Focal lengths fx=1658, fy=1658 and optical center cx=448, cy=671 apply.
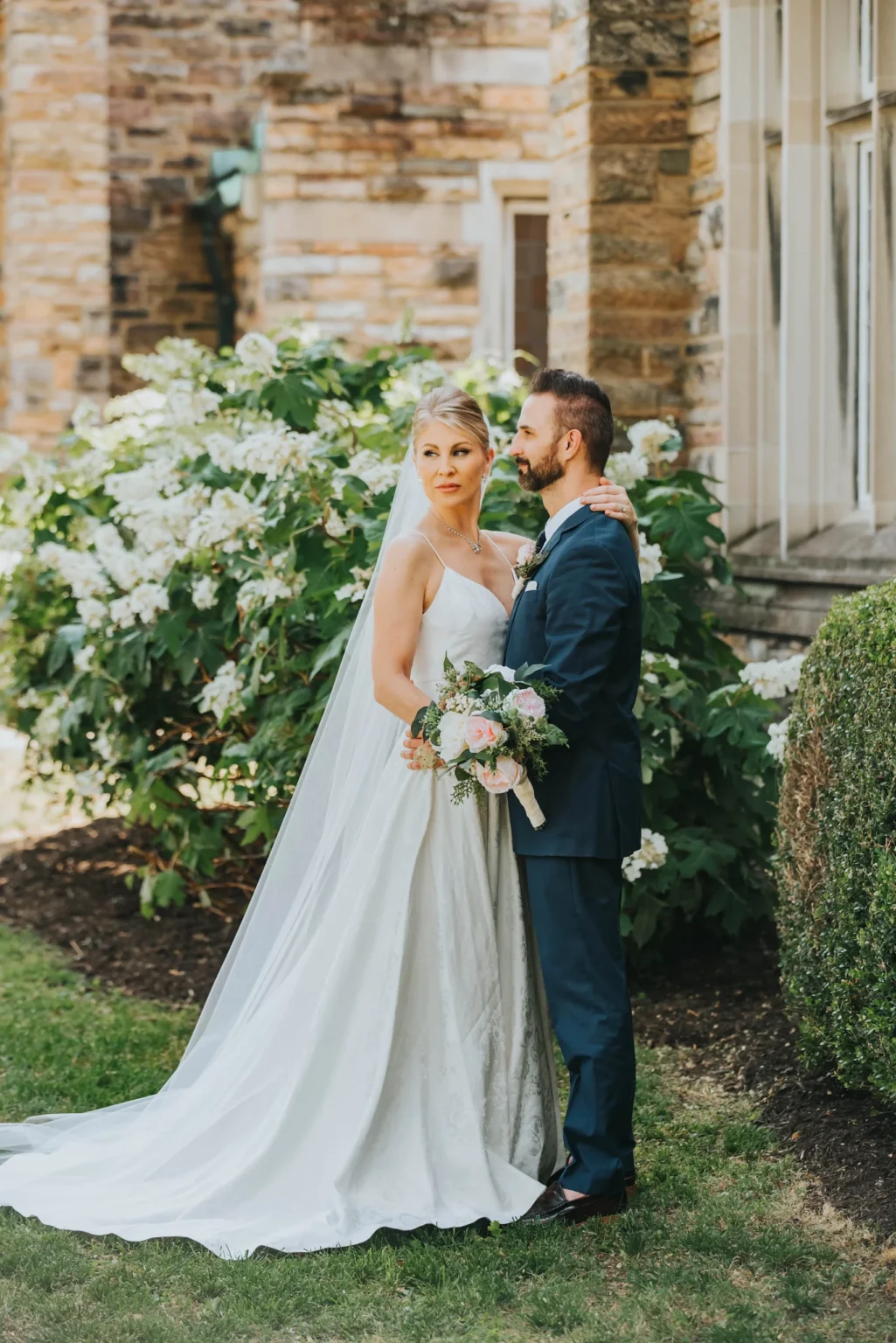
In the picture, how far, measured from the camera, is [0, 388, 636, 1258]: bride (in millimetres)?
4133

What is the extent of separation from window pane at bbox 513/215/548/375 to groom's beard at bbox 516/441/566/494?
27.4 ft

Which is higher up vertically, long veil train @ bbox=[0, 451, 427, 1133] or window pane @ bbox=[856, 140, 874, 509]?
window pane @ bbox=[856, 140, 874, 509]

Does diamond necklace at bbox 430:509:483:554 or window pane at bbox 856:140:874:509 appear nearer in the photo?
diamond necklace at bbox 430:509:483:554

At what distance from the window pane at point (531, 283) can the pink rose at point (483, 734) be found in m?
8.87

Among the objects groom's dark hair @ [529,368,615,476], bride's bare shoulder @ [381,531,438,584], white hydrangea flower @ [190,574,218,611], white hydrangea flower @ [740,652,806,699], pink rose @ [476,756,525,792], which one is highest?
groom's dark hair @ [529,368,615,476]

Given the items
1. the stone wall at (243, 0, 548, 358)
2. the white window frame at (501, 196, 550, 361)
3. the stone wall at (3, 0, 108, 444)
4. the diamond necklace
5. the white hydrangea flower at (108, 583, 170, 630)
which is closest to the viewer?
the diamond necklace

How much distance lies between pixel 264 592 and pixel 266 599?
39 mm

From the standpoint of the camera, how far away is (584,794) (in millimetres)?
4074

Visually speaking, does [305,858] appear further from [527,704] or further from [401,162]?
[401,162]

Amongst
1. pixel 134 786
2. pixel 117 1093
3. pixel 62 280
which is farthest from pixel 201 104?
pixel 117 1093

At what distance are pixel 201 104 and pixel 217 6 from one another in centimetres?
93

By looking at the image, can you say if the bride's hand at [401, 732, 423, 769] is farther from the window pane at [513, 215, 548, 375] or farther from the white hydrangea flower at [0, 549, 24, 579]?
the window pane at [513, 215, 548, 375]

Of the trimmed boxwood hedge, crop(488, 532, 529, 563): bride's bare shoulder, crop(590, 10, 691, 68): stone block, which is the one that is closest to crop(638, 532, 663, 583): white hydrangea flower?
the trimmed boxwood hedge

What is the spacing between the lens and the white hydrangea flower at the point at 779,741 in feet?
16.7
